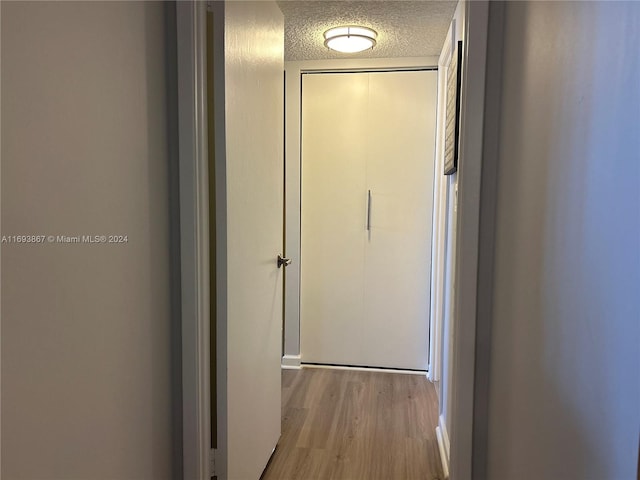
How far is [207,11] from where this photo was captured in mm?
1424

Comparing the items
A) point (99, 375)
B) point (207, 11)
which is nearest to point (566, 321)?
point (99, 375)

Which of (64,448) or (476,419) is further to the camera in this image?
(476,419)

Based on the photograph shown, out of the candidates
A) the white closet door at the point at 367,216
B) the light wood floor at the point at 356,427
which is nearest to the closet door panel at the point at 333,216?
the white closet door at the point at 367,216

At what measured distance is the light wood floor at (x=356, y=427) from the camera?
2045mm

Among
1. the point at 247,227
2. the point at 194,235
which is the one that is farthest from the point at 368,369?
the point at 194,235

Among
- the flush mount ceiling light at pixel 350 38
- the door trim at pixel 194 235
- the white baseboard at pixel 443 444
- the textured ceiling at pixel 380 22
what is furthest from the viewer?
the flush mount ceiling light at pixel 350 38

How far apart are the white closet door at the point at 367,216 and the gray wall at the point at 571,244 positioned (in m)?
1.79

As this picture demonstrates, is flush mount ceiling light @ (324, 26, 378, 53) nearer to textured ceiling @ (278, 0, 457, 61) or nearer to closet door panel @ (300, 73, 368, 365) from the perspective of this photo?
textured ceiling @ (278, 0, 457, 61)

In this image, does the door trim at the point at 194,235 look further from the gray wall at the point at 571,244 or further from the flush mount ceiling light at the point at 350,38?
the flush mount ceiling light at the point at 350,38

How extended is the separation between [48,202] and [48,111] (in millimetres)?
185

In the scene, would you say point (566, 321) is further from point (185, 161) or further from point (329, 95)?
point (329, 95)

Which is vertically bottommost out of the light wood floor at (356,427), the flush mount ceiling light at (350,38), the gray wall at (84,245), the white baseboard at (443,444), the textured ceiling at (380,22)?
the light wood floor at (356,427)

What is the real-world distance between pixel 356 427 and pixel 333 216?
56.1 inches

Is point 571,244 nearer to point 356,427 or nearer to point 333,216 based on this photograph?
point 356,427
